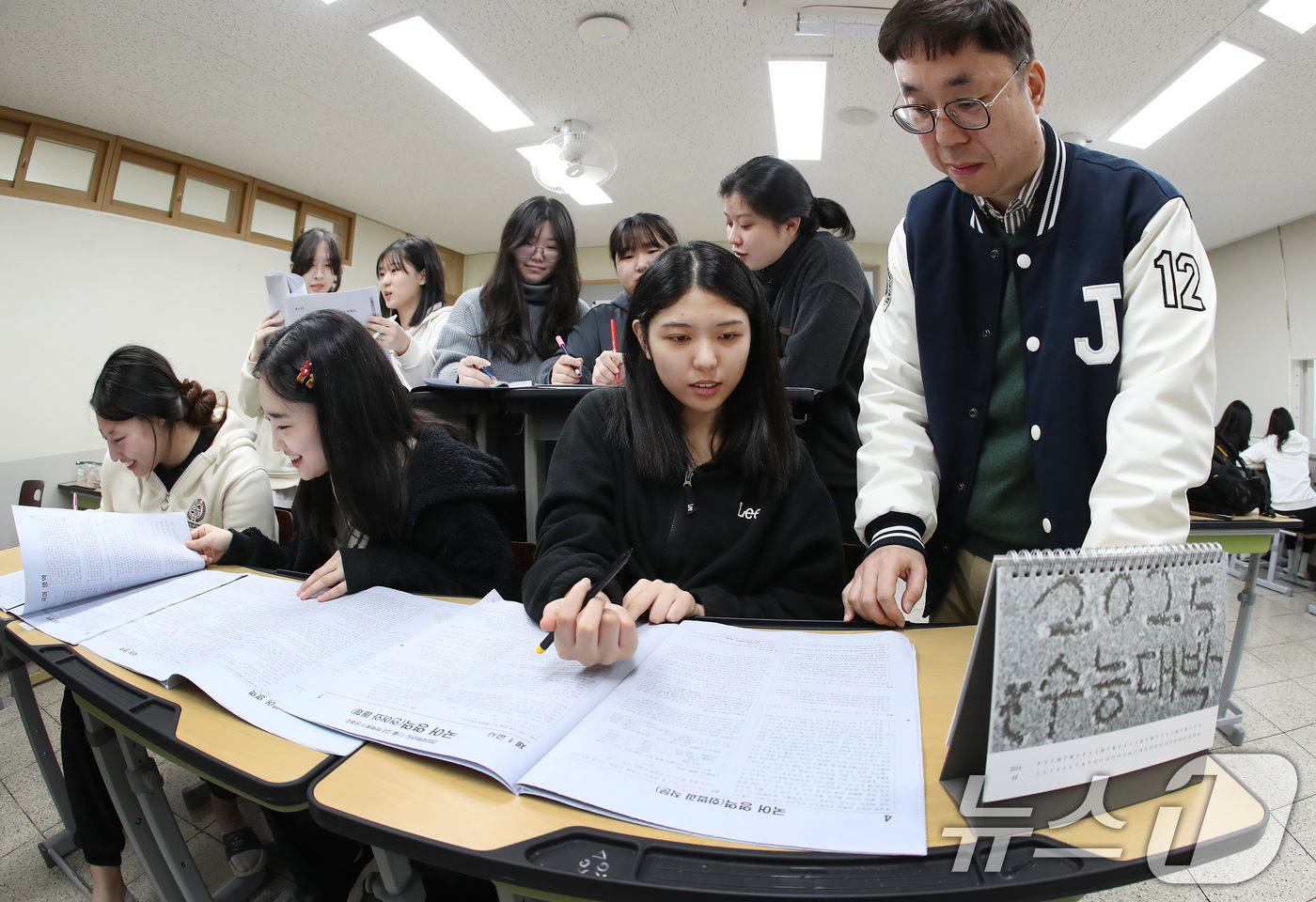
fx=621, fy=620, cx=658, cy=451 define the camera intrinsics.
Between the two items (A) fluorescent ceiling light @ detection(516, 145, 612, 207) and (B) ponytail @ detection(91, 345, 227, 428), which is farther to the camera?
(A) fluorescent ceiling light @ detection(516, 145, 612, 207)

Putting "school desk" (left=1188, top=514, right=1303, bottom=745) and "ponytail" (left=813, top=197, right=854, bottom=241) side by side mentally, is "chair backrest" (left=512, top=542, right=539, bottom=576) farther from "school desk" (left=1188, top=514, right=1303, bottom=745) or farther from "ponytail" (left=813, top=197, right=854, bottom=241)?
"school desk" (left=1188, top=514, right=1303, bottom=745)

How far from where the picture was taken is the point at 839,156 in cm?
458

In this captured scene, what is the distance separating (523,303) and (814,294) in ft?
3.32

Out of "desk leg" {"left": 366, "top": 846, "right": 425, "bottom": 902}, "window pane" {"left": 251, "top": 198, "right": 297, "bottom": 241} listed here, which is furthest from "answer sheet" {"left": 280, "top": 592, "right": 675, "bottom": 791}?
"window pane" {"left": 251, "top": 198, "right": 297, "bottom": 241}

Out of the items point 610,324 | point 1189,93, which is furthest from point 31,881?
point 1189,93

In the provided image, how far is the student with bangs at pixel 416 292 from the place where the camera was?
2275 millimetres

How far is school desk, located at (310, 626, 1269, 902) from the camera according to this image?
0.39m

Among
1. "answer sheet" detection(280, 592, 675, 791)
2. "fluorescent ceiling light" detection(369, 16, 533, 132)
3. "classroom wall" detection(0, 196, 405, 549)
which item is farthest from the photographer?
"classroom wall" detection(0, 196, 405, 549)

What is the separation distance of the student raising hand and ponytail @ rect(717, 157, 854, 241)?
4.20ft

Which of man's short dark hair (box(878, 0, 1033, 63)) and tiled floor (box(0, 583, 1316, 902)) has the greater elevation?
man's short dark hair (box(878, 0, 1033, 63))

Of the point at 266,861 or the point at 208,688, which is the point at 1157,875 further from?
the point at 266,861

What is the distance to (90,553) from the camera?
3.45 ft

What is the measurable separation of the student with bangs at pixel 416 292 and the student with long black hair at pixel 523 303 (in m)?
0.20

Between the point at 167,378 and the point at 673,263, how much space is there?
1381 mm
